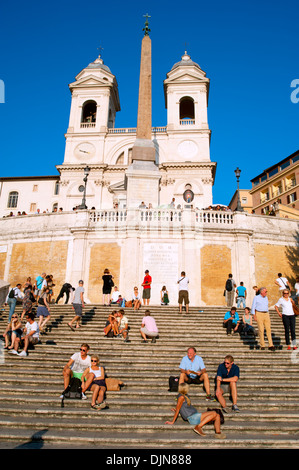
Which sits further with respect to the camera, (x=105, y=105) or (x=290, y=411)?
(x=105, y=105)

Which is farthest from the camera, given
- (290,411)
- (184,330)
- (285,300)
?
(184,330)

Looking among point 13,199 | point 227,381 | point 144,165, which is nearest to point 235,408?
point 227,381

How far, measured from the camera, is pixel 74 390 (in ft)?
24.8

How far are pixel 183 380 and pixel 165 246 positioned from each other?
11552mm

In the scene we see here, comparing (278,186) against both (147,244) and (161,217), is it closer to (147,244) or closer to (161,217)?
(161,217)

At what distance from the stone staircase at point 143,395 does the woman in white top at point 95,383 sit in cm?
21

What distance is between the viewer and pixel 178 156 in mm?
39625

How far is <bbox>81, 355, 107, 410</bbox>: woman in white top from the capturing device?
7.21m

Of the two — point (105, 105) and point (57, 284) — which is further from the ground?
point (105, 105)

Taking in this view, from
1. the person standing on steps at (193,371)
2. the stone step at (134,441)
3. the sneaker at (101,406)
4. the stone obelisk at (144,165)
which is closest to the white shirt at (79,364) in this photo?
the sneaker at (101,406)

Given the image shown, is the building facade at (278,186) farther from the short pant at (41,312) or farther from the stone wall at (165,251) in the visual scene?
the short pant at (41,312)

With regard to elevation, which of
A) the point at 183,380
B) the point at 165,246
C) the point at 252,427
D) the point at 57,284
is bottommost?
the point at 252,427

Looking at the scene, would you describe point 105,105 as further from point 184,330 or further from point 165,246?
point 184,330

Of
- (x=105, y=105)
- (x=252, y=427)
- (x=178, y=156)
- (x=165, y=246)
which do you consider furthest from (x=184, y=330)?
(x=105, y=105)
